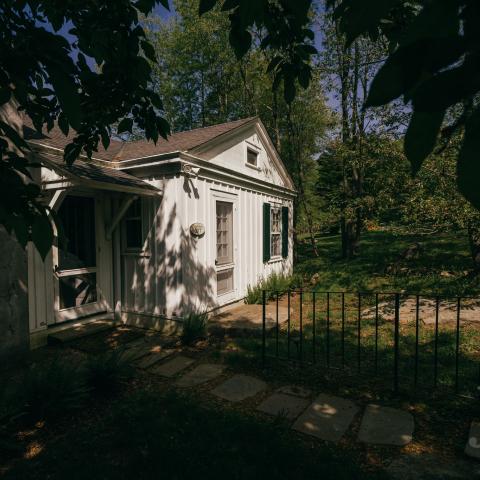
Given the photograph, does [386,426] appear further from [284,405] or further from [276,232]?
[276,232]

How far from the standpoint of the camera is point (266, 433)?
118 inches

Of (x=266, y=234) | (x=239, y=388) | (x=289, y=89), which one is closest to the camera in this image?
(x=289, y=89)

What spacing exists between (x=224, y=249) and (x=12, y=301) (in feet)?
15.0

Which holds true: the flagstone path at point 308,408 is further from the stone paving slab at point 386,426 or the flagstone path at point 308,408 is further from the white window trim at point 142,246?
the white window trim at point 142,246

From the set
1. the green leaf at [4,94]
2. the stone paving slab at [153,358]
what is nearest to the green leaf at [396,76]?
the green leaf at [4,94]

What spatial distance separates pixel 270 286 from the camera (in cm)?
917

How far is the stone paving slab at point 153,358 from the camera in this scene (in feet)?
15.9

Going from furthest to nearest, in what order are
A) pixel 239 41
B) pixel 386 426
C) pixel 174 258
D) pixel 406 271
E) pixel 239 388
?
pixel 406 271, pixel 174 258, pixel 239 388, pixel 386 426, pixel 239 41

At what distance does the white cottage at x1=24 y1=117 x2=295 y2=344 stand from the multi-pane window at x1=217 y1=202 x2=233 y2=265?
0.03 meters

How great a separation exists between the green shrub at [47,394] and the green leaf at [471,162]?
4.01 meters

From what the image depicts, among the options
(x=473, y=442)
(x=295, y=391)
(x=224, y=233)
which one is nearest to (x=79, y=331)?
(x=224, y=233)

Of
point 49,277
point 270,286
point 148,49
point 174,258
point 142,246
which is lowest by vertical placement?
point 270,286

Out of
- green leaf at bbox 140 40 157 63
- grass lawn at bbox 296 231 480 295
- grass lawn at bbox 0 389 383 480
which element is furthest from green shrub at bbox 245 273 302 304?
green leaf at bbox 140 40 157 63

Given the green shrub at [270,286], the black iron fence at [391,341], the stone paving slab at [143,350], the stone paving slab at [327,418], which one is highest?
the green shrub at [270,286]
